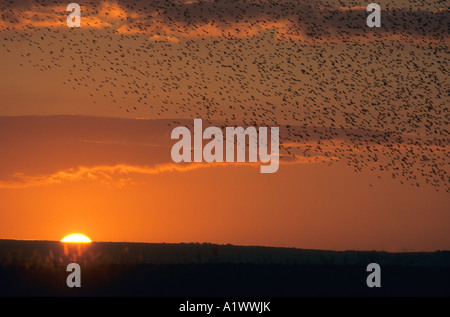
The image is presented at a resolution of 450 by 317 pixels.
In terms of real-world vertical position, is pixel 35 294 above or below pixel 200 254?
below

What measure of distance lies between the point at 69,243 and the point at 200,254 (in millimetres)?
6217

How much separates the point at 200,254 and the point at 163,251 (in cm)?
162

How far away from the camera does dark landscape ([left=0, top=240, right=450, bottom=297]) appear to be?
72.4 ft

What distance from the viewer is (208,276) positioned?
77.1 ft

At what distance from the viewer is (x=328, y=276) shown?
79.0 feet

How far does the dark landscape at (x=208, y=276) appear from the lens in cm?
2206

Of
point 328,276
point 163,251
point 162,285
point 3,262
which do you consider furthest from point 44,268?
point 328,276

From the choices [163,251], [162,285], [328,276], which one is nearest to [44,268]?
[162,285]
